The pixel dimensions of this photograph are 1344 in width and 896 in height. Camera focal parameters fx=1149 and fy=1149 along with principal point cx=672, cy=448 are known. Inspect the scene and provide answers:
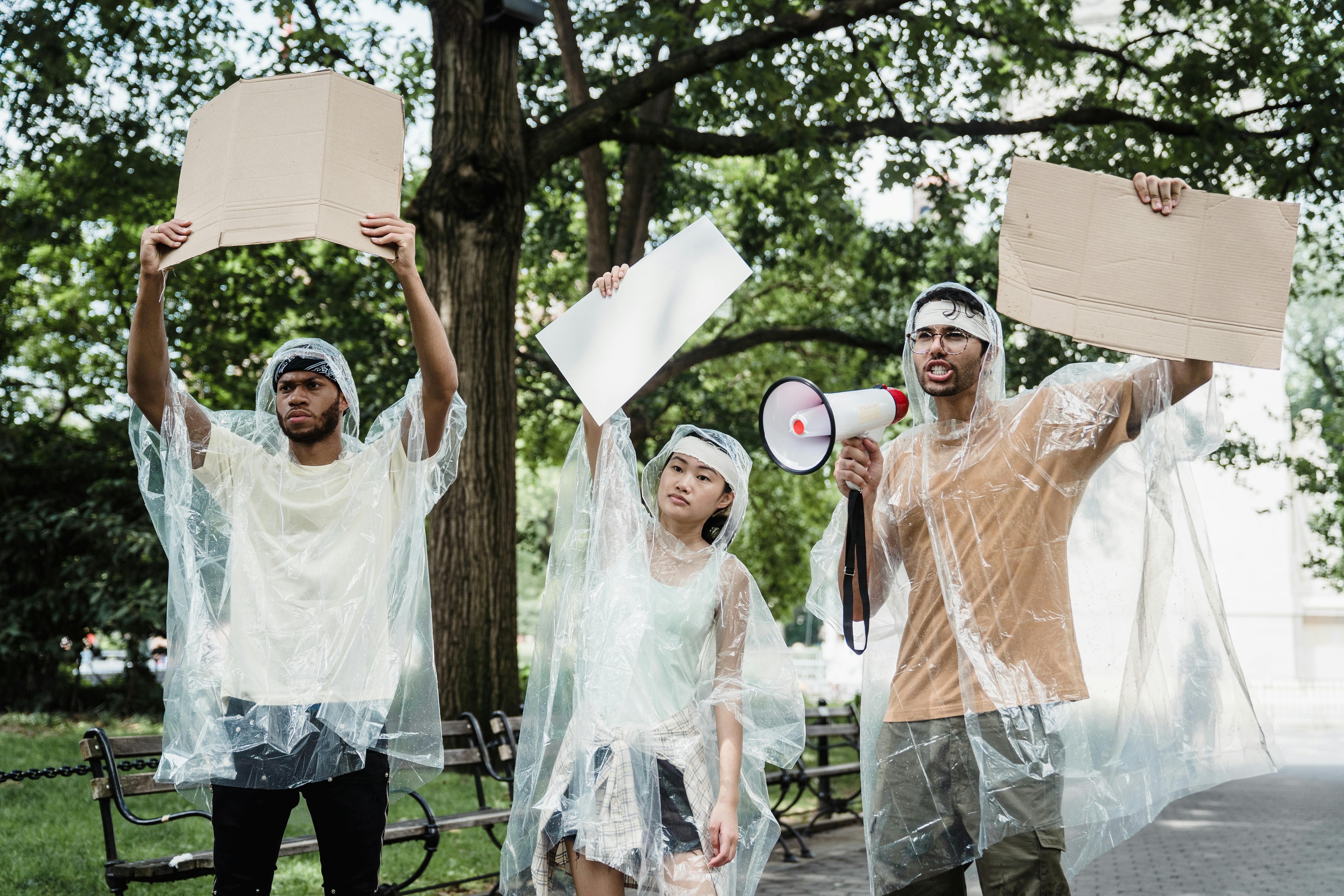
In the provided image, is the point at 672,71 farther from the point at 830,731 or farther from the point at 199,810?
the point at 199,810

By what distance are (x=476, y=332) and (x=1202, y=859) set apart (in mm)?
5164

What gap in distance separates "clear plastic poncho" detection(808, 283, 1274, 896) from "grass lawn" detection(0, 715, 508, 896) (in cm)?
269

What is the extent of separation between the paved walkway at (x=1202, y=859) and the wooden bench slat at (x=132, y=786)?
2.73m

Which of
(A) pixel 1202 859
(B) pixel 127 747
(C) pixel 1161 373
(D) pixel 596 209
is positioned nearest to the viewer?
(C) pixel 1161 373

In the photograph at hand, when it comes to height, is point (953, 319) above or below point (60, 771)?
above

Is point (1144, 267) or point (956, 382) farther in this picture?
point (956, 382)

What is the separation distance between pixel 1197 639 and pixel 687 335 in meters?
1.39

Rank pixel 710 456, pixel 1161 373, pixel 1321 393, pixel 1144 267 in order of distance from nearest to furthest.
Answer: pixel 1144 267 → pixel 1161 373 → pixel 710 456 → pixel 1321 393

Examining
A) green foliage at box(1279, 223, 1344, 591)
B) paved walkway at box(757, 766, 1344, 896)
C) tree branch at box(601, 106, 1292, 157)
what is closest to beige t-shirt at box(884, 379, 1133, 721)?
paved walkway at box(757, 766, 1344, 896)

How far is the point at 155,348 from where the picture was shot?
2766 millimetres

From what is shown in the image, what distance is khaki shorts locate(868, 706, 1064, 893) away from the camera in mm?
2473

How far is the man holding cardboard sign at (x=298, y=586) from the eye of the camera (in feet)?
8.59

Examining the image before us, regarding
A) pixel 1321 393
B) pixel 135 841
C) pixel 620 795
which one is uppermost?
pixel 1321 393

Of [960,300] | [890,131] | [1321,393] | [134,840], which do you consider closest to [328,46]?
[890,131]
